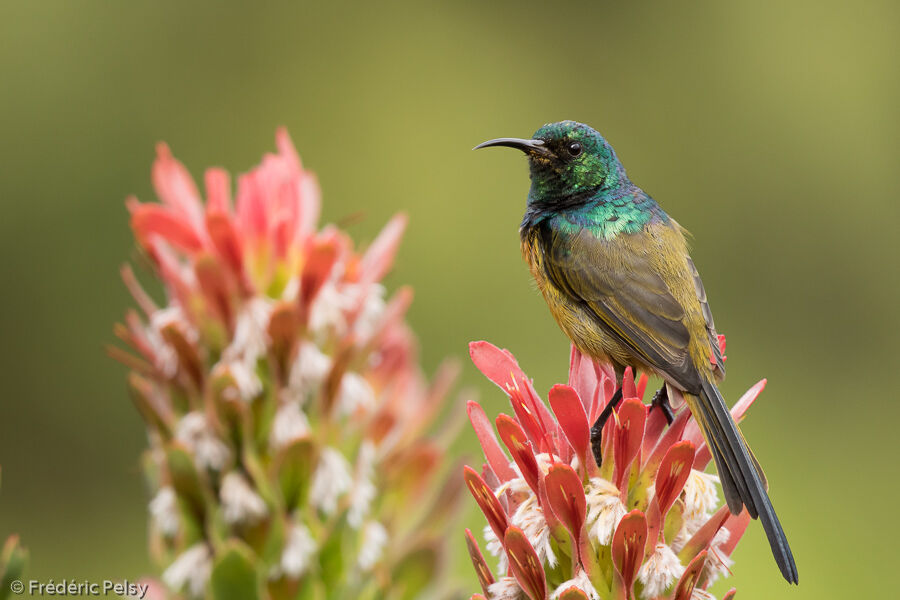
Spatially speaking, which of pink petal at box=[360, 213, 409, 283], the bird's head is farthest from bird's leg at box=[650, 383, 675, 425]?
the bird's head

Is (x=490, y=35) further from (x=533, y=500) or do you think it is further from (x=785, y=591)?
(x=533, y=500)

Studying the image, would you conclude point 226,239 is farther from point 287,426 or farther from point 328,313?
point 287,426

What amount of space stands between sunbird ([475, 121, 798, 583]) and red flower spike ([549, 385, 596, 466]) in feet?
1.22

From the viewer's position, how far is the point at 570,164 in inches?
95.1

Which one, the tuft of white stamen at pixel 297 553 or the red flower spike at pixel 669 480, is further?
the tuft of white stamen at pixel 297 553

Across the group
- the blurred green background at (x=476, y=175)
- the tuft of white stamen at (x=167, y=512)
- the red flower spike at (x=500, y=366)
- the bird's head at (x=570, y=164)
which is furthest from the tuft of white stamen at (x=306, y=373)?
the blurred green background at (x=476, y=175)

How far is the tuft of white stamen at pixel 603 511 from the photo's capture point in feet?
4.25

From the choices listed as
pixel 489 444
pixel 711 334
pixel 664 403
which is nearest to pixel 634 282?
pixel 711 334

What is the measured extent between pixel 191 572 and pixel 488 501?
0.56 meters

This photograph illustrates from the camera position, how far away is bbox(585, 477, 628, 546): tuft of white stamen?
51.0 inches

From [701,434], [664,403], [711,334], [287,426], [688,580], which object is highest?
[711,334]

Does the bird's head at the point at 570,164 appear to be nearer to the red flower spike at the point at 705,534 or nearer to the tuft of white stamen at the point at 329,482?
the tuft of white stamen at the point at 329,482

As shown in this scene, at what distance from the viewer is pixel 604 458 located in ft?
4.55

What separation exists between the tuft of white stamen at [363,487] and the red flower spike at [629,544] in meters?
0.55
